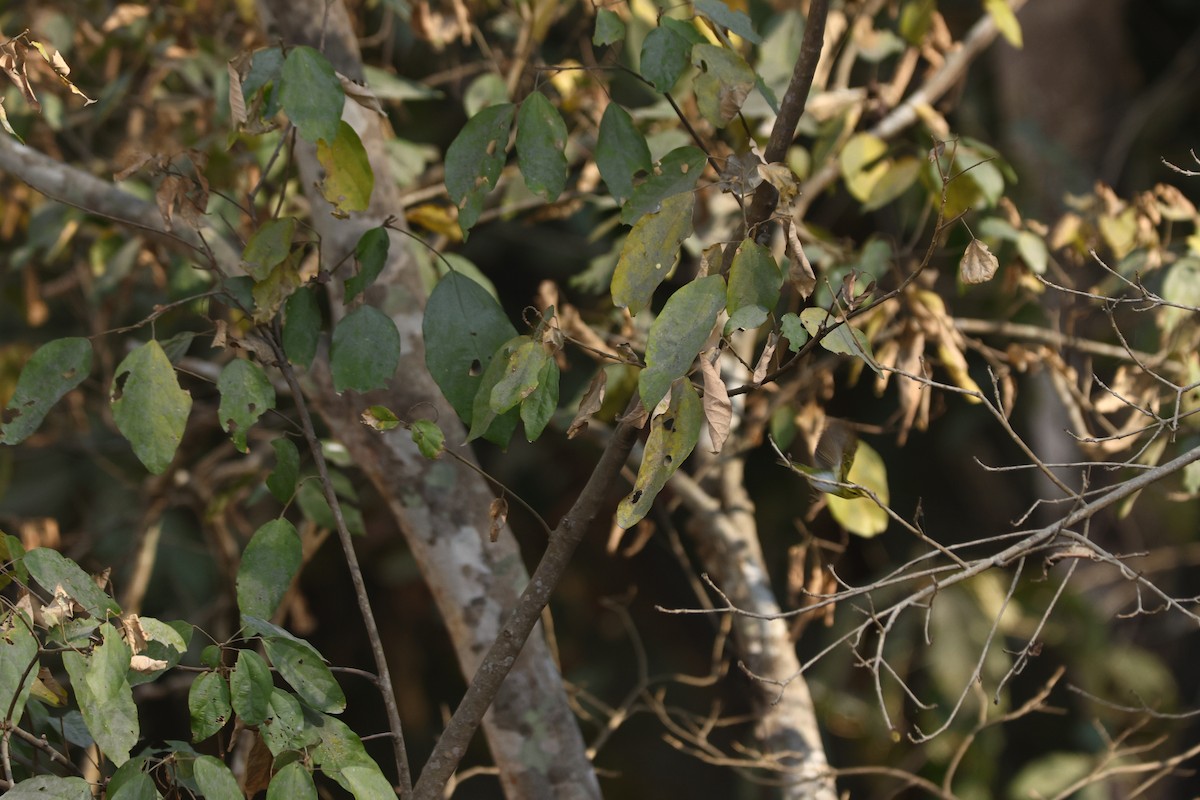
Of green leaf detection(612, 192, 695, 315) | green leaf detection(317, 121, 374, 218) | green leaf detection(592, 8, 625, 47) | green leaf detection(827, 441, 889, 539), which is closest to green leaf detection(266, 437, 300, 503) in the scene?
green leaf detection(317, 121, 374, 218)

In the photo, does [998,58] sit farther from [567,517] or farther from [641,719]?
[567,517]

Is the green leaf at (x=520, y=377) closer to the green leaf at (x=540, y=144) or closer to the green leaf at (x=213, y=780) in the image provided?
the green leaf at (x=540, y=144)

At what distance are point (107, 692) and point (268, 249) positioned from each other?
47 cm

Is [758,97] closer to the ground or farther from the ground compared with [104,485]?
farther from the ground

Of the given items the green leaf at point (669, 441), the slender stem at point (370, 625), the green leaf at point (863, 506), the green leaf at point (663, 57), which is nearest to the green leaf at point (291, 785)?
the slender stem at point (370, 625)

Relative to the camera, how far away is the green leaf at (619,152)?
1.17 metres

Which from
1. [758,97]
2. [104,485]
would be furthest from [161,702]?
[758,97]

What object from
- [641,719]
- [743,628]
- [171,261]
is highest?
[171,261]

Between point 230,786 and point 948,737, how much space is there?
7.42ft

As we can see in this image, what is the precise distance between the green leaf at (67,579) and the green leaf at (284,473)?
22 cm

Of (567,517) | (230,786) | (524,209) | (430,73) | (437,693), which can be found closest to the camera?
(230,786)

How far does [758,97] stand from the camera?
1.77 meters

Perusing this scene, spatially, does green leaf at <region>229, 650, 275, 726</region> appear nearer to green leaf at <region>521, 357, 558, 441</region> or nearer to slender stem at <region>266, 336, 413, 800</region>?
slender stem at <region>266, 336, 413, 800</region>

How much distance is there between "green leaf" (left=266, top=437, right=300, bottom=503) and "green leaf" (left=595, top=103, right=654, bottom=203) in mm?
391
